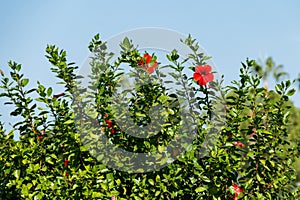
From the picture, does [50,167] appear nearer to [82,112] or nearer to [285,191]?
[82,112]

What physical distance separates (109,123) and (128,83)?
33 centimetres

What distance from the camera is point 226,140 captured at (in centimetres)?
303

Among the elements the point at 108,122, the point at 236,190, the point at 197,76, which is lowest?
the point at 236,190

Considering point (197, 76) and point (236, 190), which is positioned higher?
point (197, 76)

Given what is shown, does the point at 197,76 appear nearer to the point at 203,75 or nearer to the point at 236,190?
the point at 203,75

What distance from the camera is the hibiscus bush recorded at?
2938mm

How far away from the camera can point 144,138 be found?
3018 mm

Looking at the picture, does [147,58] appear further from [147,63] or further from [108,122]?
[108,122]

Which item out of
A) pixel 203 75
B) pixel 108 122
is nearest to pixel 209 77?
pixel 203 75

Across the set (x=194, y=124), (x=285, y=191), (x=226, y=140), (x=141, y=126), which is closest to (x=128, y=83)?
(x=141, y=126)

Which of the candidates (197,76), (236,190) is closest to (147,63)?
(197,76)

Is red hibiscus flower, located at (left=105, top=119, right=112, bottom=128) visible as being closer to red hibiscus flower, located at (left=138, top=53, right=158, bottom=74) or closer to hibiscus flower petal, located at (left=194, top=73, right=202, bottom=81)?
red hibiscus flower, located at (left=138, top=53, right=158, bottom=74)

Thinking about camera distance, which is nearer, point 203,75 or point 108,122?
point 108,122

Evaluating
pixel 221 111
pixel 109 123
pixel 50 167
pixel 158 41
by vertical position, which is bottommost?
pixel 50 167
